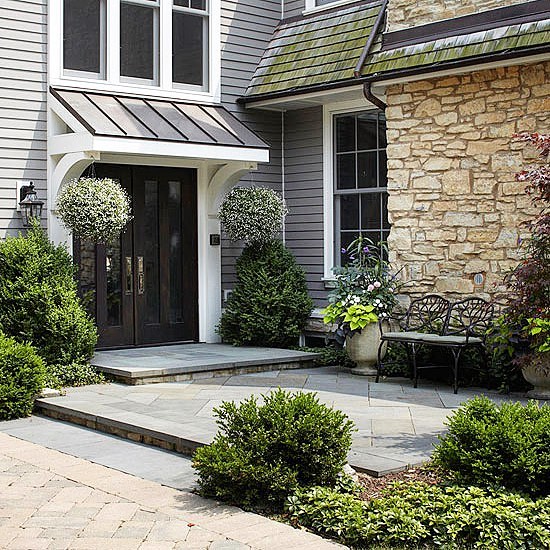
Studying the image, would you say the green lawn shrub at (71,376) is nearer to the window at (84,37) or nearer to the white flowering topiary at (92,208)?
the white flowering topiary at (92,208)

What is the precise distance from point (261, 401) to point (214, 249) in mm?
3794

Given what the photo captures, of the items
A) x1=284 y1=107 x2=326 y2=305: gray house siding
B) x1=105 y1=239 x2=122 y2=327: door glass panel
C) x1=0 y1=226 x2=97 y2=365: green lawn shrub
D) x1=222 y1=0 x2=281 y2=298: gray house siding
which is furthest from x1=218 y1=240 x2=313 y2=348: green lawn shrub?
x1=0 y1=226 x2=97 y2=365: green lawn shrub

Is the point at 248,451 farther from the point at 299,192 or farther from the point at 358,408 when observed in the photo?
the point at 299,192

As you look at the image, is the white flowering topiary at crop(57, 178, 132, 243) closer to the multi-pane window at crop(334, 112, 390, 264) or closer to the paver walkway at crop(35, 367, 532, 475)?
the paver walkway at crop(35, 367, 532, 475)

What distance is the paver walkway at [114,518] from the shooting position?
15.6 ft

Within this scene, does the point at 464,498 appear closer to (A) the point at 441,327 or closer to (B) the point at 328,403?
(B) the point at 328,403

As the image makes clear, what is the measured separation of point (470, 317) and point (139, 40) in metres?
5.30

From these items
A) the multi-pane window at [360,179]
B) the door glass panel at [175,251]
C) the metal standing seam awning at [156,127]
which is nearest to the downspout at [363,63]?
the multi-pane window at [360,179]

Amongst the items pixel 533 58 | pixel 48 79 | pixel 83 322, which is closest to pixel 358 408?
pixel 83 322

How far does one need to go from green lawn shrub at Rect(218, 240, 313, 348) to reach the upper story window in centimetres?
239

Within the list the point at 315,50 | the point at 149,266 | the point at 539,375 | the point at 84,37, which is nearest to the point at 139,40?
the point at 84,37

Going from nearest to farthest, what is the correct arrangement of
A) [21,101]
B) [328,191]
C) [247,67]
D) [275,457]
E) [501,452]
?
[501,452] → [275,457] → [21,101] → [328,191] → [247,67]

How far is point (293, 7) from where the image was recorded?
12.5m

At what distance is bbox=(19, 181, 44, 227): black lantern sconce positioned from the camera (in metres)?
9.81
